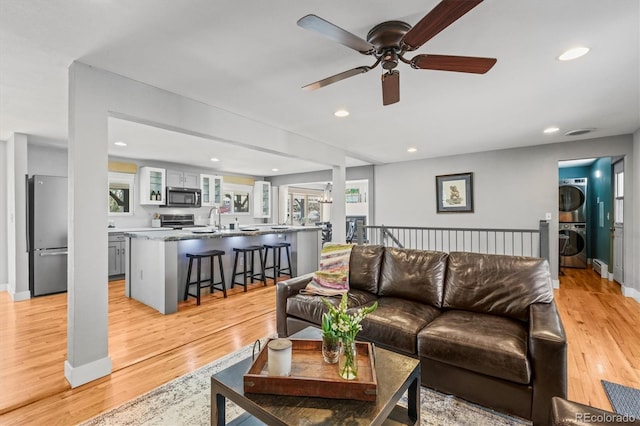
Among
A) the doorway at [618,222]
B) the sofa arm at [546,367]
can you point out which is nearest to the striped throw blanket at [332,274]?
the sofa arm at [546,367]

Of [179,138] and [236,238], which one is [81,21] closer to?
[179,138]

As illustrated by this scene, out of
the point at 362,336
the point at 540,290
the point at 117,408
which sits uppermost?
the point at 540,290

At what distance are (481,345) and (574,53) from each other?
7.09 ft

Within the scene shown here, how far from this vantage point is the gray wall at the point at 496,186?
4.81 meters

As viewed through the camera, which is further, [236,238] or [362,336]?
[236,238]

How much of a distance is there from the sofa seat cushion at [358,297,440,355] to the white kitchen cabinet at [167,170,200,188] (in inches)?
231

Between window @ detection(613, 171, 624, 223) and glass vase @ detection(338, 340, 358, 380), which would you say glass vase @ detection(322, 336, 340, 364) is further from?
window @ detection(613, 171, 624, 223)

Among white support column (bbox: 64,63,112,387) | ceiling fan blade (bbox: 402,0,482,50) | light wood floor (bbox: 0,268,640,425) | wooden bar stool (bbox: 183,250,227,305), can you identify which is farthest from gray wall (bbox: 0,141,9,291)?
ceiling fan blade (bbox: 402,0,482,50)

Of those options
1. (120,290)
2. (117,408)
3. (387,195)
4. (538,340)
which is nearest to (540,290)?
(538,340)

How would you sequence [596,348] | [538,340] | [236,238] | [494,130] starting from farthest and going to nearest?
[236,238], [494,130], [596,348], [538,340]

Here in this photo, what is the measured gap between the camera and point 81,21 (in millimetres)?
1818

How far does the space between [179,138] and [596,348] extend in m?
5.61

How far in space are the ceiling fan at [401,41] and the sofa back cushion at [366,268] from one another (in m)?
1.59

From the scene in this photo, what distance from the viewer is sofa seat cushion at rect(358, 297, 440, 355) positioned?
6.89 feet
